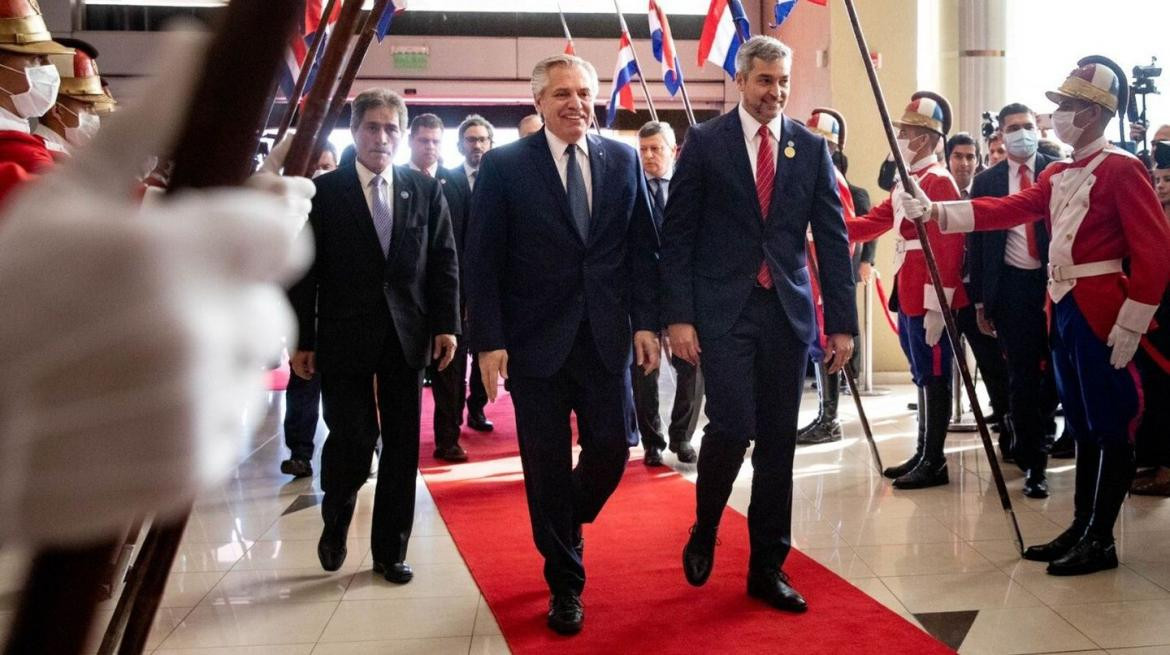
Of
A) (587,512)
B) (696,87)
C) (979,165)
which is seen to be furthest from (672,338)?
(696,87)

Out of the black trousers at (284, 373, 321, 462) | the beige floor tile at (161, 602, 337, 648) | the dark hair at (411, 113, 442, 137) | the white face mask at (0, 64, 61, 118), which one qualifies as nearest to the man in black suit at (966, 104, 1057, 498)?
the dark hair at (411, 113, 442, 137)

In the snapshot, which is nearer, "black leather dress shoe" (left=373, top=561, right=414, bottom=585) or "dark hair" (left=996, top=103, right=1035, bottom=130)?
"black leather dress shoe" (left=373, top=561, right=414, bottom=585)

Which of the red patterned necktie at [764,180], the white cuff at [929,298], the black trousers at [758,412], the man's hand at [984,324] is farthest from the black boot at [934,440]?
the red patterned necktie at [764,180]

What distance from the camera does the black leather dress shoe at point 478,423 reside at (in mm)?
6609

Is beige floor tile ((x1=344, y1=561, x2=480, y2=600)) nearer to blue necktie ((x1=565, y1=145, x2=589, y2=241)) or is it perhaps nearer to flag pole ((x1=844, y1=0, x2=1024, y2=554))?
blue necktie ((x1=565, y1=145, x2=589, y2=241))

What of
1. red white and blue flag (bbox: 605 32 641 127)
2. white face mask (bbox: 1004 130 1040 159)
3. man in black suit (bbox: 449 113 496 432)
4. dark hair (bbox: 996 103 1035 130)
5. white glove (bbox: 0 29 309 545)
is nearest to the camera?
white glove (bbox: 0 29 309 545)

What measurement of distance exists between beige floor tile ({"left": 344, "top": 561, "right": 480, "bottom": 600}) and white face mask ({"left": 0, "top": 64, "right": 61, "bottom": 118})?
5.26 ft

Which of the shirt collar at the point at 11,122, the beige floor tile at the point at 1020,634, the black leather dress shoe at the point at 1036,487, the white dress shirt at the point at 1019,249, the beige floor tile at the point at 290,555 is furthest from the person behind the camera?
the white dress shirt at the point at 1019,249

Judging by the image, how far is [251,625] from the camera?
3152 mm

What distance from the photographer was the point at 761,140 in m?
3.25

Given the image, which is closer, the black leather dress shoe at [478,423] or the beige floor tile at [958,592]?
the beige floor tile at [958,592]

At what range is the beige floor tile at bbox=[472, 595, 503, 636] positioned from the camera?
304 centimetres

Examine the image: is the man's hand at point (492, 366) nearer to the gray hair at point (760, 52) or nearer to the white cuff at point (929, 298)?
the gray hair at point (760, 52)

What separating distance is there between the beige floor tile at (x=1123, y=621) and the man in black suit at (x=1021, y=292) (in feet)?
4.66
